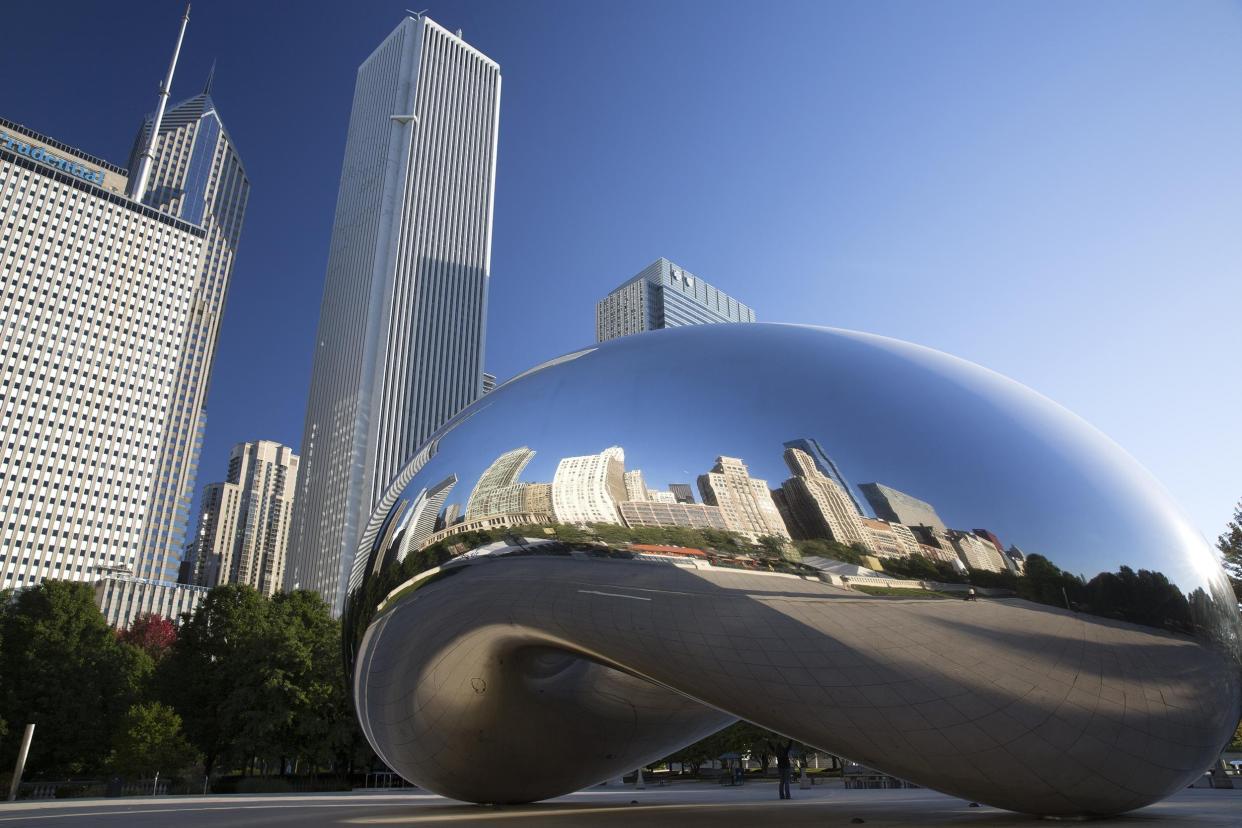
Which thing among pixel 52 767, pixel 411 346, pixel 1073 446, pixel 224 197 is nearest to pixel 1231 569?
pixel 1073 446

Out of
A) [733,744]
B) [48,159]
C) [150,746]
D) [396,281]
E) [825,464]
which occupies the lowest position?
[733,744]

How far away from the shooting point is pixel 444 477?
6438 mm

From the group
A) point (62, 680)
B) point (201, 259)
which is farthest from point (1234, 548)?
point (201, 259)

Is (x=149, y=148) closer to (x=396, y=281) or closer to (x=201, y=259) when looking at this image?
(x=201, y=259)

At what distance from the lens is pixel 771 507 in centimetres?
529

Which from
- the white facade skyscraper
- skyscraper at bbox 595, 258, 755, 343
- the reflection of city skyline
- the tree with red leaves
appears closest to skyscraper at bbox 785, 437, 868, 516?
the reflection of city skyline

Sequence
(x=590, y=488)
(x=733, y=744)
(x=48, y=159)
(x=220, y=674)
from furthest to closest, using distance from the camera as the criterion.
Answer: (x=48, y=159) < (x=733, y=744) < (x=220, y=674) < (x=590, y=488)

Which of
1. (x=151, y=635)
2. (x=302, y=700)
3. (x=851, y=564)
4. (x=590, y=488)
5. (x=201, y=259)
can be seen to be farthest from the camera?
(x=201, y=259)

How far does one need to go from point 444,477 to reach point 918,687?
377 centimetres

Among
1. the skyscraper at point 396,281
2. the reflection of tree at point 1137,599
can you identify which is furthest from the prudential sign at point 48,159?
the reflection of tree at point 1137,599

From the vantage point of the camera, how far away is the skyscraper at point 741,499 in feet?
17.3

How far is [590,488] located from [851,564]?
5.94 ft

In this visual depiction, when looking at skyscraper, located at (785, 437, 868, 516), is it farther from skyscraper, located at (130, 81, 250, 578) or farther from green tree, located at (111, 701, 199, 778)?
skyscraper, located at (130, 81, 250, 578)

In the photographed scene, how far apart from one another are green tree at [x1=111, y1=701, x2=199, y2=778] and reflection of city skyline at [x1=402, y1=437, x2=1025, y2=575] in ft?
→ 95.3
